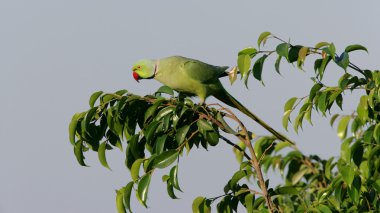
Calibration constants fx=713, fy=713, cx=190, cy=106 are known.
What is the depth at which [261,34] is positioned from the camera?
10.3 ft

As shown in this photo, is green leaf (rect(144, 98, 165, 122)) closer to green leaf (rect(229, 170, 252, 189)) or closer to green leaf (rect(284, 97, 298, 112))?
green leaf (rect(229, 170, 252, 189))

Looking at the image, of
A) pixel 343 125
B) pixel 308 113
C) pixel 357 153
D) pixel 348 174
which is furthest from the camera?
pixel 343 125

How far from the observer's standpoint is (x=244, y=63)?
3.04 metres

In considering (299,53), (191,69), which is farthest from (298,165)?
(299,53)

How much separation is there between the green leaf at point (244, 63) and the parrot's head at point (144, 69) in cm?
191

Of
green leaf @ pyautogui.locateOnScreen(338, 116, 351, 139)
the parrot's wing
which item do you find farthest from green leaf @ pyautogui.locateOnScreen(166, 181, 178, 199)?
green leaf @ pyautogui.locateOnScreen(338, 116, 351, 139)

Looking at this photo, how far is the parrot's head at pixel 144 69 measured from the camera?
4949 millimetres

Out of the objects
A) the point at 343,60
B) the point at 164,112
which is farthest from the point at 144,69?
the point at 343,60

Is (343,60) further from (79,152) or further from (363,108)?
(79,152)

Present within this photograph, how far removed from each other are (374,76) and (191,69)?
1.78 metres

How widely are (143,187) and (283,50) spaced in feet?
2.68

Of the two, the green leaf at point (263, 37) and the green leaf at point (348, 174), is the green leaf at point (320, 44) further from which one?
the green leaf at point (348, 174)

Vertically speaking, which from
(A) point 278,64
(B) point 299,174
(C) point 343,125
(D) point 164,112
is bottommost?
(B) point 299,174

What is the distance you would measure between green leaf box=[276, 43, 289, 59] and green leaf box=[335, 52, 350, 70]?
0.70 ft
